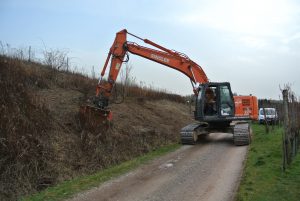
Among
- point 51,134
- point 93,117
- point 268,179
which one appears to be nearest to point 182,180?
point 268,179

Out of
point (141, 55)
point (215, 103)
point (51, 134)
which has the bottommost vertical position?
point (51, 134)

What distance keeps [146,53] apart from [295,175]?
9.10 metres

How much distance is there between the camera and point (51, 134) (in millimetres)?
13742

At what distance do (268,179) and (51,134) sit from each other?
22.5 feet

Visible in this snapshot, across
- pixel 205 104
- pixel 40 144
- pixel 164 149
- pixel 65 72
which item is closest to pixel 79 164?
Result: pixel 40 144

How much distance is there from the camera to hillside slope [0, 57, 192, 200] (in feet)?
37.2

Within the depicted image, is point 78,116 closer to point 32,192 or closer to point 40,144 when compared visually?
point 40,144

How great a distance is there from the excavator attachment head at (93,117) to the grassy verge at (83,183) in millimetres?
1972

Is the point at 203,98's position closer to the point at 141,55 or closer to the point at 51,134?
the point at 141,55

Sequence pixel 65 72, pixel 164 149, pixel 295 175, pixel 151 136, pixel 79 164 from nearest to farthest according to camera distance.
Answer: pixel 295 175 → pixel 79 164 → pixel 164 149 → pixel 151 136 → pixel 65 72

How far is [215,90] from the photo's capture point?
1998 cm

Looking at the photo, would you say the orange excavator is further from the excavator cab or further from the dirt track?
the dirt track

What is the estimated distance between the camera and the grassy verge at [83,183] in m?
9.95

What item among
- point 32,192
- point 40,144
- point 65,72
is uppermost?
point 65,72
